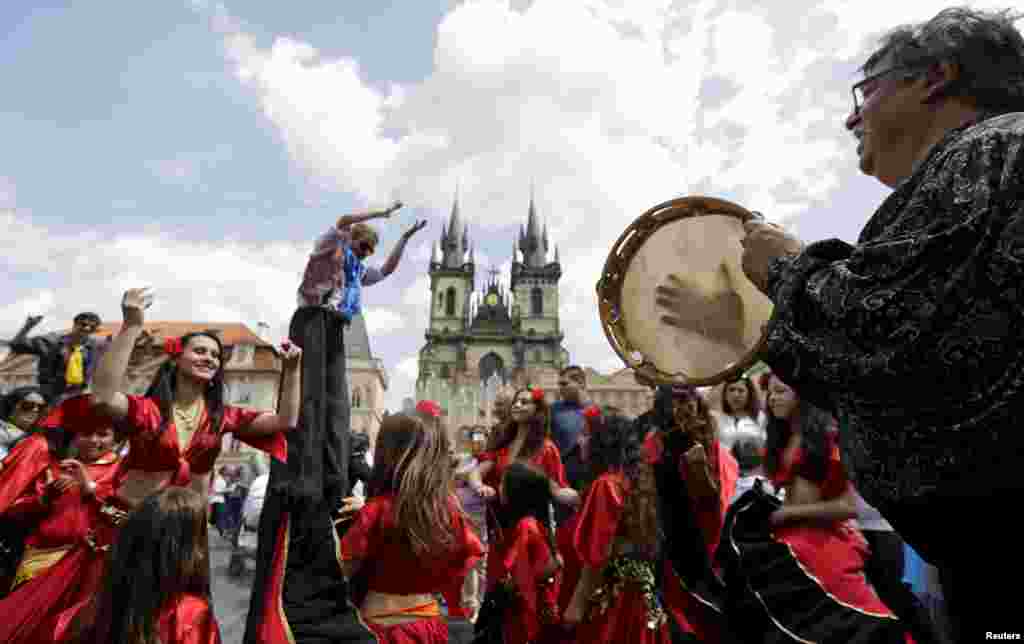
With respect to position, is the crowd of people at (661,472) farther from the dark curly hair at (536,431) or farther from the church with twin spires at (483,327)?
the church with twin spires at (483,327)

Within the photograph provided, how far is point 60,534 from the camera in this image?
3.12m

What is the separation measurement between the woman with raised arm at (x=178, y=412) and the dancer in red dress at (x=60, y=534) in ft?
0.39

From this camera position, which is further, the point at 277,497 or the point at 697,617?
the point at 697,617

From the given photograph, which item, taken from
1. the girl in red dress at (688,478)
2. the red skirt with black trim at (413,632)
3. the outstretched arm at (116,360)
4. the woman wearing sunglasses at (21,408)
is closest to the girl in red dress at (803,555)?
the girl in red dress at (688,478)

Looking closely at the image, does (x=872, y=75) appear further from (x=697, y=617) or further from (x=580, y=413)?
(x=580, y=413)

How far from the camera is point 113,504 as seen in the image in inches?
120

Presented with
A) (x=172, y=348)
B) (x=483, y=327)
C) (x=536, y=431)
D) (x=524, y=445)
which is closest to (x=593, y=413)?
(x=536, y=431)

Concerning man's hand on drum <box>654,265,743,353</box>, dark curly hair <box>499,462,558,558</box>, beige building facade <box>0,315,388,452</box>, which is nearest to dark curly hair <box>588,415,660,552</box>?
dark curly hair <box>499,462,558,558</box>

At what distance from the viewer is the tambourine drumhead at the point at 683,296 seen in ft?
7.53

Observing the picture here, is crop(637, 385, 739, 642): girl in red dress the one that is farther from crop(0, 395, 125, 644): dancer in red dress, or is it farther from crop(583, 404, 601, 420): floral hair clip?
crop(0, 395, 125, 644): dancer in red dress

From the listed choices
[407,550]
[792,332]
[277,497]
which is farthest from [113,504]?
[792,332]

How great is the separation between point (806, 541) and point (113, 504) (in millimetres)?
3234

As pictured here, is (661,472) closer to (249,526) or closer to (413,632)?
(413,632)

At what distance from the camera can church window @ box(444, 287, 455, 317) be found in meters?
94.0
